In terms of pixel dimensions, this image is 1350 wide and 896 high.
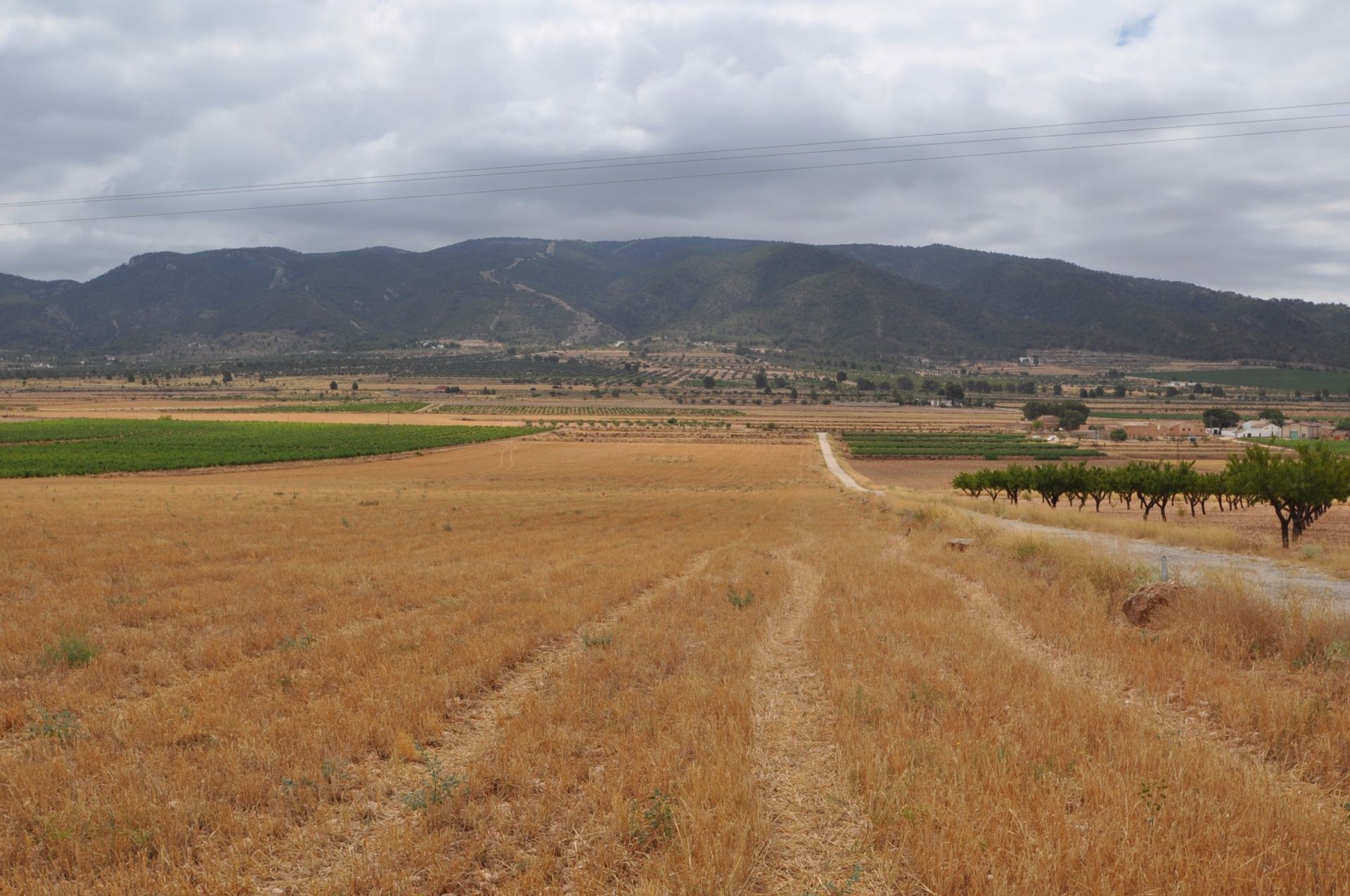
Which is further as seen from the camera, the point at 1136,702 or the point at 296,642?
the point at 296,642

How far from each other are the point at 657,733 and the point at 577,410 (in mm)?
141720

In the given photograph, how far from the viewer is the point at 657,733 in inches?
270

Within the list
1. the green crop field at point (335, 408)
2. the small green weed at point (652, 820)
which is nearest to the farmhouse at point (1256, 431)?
the small green weed at point (652, 820)

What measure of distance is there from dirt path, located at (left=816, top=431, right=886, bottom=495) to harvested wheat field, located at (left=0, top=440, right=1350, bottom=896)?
34590 mm

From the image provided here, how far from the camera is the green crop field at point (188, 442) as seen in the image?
56500mm

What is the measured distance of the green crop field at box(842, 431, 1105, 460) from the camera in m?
89.6

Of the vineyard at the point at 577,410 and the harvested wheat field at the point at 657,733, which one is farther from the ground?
the harvested wheat field at the point at 657,733

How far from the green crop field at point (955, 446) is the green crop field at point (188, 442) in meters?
47.9

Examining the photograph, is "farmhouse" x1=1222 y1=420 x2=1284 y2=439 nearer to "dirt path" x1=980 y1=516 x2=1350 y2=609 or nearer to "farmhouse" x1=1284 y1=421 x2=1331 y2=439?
"farmhouse" x1=1284 y1=421 x2=1331 y2=439

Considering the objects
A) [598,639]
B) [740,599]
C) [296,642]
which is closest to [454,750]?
[598,639]

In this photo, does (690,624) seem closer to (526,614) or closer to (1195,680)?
(526,614)

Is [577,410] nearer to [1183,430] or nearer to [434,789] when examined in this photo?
[1183,430]

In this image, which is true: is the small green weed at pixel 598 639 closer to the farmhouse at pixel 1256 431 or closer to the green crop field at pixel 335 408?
the green crop field at pixel 335 408

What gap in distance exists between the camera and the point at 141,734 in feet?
22.5
